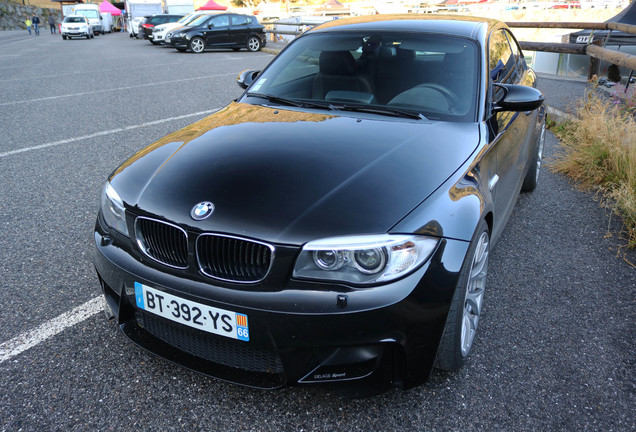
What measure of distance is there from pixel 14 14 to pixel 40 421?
225ft

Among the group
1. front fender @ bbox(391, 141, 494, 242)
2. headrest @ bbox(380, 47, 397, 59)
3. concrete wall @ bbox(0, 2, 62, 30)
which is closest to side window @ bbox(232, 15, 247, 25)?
headrest @ bbox(380, 47, 397, 59)

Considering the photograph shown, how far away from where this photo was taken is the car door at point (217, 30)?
19594 mm

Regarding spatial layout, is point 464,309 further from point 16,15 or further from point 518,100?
point 16,15

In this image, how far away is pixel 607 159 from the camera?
187 inches

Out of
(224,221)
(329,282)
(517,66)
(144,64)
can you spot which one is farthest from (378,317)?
(144,64)

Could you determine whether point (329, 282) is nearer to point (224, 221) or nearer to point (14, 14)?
point (224, 221)

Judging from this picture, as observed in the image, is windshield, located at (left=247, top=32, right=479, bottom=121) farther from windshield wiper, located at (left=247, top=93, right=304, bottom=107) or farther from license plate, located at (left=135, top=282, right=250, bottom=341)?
license plate, located at (left=135, top=282, right=250, bottom=341)

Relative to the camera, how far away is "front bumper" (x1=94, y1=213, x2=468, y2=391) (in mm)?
1837

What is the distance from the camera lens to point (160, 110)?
323 inches

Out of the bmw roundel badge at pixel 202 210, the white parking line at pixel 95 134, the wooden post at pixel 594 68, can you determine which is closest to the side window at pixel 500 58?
the bmw roundel badge at pixel 202 210

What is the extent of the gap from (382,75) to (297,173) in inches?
50.3

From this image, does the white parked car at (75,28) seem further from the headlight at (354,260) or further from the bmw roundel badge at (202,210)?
the headlight at (354,260)

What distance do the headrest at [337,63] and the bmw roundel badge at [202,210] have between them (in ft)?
5.32

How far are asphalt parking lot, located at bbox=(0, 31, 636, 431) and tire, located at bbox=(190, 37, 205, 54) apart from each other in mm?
15771
